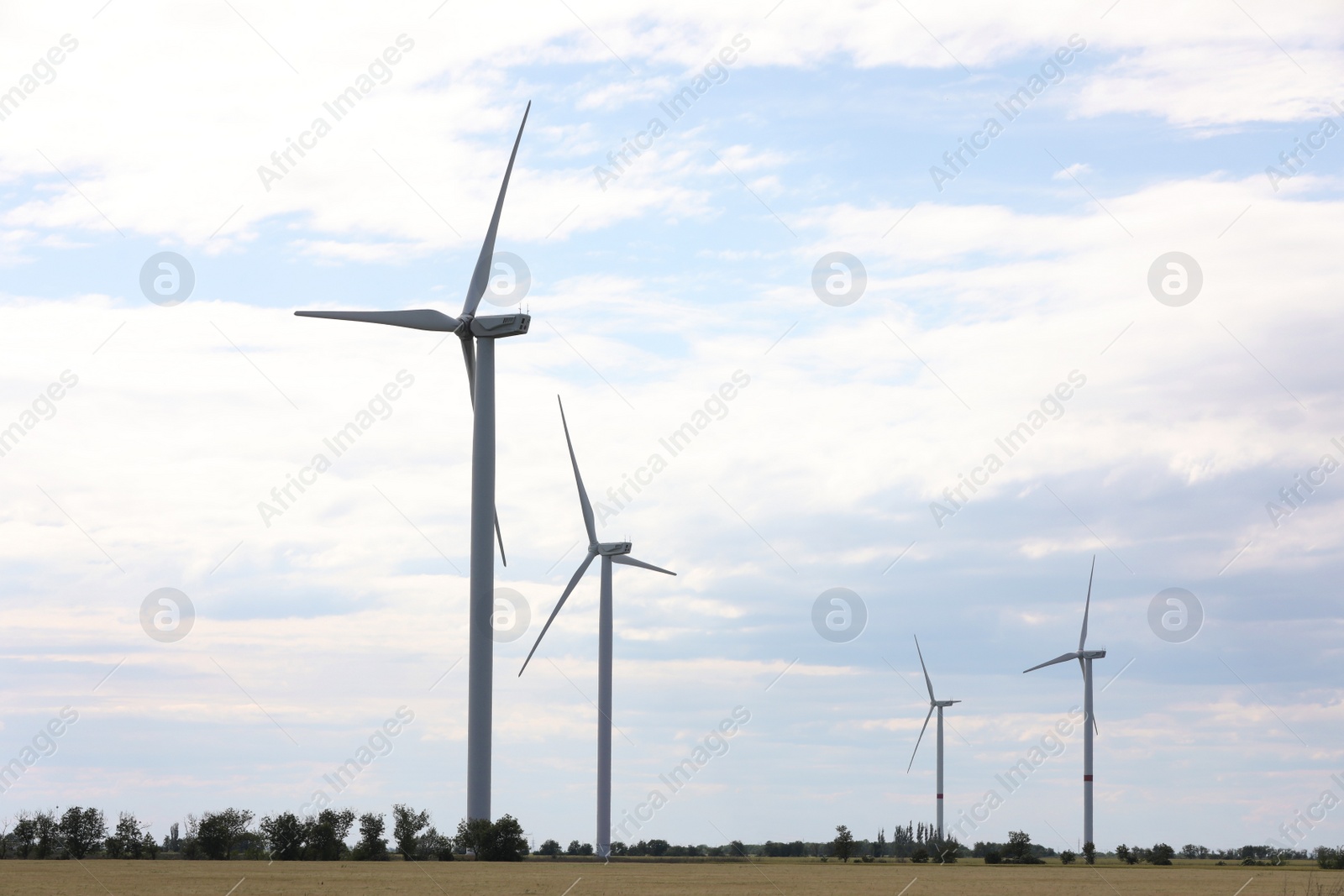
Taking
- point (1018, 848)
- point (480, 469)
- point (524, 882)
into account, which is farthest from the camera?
point (1018, 848)

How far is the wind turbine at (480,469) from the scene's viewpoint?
262 feet

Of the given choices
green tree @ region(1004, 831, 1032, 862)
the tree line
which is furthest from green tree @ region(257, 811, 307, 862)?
green tree @ region(1004, 831, 1032, 862)

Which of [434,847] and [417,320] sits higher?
[417,320]

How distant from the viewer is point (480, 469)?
267ft

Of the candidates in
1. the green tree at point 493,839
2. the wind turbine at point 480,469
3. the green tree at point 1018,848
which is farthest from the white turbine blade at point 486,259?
the green tree at point 1018,848

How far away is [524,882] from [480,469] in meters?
27.9

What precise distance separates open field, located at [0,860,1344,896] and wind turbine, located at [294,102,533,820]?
6056 mm

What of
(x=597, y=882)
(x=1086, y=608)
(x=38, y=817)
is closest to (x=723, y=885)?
(x=597, y=882)

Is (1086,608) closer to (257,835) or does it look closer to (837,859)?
(837,859)

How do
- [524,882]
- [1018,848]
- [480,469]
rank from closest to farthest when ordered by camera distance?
[524,882] < [480,469] < [1018,848]

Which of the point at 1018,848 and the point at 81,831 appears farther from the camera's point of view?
the point at 1018,848

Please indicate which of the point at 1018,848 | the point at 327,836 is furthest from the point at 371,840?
the point at 1018,848

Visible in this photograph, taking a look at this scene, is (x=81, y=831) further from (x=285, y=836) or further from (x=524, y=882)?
(x=524, y=882)

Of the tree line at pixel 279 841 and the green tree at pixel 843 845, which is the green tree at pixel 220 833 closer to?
the tree line at pixel 279 841
